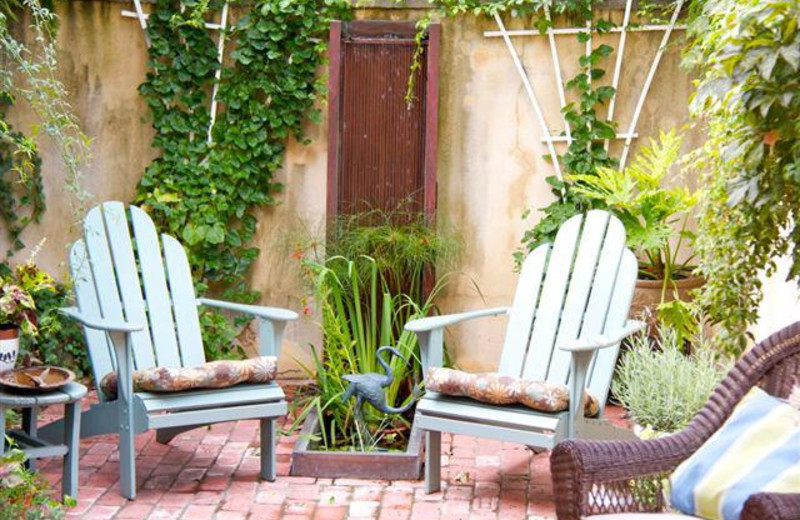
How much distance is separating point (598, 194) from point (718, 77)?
2.34m

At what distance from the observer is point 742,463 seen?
10.3 ft

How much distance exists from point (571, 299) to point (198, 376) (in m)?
1.51

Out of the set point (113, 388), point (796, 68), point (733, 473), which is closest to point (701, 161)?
point (796, 68)

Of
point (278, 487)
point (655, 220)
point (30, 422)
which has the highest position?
point (655, 220)

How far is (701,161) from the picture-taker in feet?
15.9

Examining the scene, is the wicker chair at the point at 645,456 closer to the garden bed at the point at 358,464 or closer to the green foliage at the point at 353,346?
the garden bed at the point at 358,464

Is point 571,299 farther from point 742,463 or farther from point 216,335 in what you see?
point 216,335

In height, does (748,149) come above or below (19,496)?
above

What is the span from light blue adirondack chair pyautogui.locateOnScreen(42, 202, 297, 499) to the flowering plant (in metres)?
0.16

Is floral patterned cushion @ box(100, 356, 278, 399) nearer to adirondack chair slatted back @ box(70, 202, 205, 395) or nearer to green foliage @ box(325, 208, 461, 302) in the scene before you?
adirondack chair slatted back @ box(70, 202, 205, 395)

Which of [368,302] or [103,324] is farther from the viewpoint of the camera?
[368,302]

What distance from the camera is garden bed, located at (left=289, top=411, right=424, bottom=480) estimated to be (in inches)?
193

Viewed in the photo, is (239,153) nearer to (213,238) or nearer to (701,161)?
(213,238)

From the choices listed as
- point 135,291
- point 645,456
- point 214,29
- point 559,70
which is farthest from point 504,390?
point 214,29
